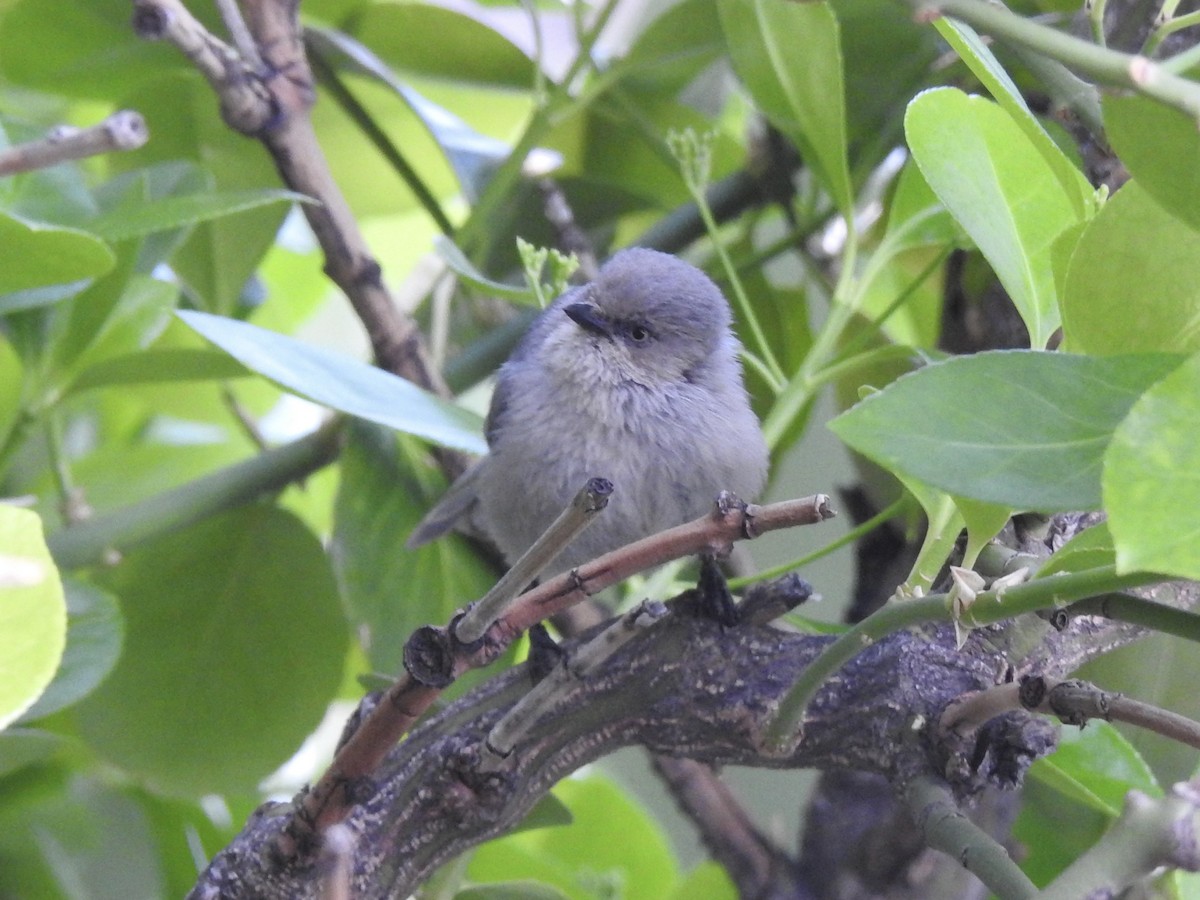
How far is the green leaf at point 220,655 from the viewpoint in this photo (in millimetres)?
984

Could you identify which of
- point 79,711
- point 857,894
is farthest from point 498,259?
point 857,894

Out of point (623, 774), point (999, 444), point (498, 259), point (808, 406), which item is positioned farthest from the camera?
point (623, 774)

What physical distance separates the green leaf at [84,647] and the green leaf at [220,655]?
0.65 ft

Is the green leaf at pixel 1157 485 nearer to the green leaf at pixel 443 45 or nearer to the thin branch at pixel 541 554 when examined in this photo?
the thin branch at pixel 541 554

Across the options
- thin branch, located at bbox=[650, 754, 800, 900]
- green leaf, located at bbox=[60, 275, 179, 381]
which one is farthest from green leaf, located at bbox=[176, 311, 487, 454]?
thin branch, located at bbox=[650, 754, 800, 900]

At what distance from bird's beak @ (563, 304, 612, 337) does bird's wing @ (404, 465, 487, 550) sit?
0.50 feet

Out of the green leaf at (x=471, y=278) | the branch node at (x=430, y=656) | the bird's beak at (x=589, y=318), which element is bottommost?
the bird's beak at (x=589, y=318)

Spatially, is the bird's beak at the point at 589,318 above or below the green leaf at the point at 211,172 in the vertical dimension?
below

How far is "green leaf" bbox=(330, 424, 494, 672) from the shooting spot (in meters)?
1.00

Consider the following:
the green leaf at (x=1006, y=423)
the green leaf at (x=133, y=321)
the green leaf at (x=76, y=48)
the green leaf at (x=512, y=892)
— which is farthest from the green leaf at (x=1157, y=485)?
the green leaf at (x=76, y=48)

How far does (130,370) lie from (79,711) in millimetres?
284

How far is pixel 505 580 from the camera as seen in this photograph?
443 mm

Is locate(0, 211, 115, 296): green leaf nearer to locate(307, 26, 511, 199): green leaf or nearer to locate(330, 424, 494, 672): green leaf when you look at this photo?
locate(330, 424, 494, 672): green leaf

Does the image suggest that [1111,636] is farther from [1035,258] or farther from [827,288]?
[827,288]
